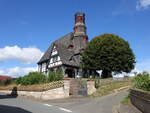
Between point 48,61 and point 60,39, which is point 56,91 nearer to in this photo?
point 48,61

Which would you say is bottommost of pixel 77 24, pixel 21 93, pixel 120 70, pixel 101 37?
pixel 21 93

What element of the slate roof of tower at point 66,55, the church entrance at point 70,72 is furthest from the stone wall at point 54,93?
the church entrance at point 70,72

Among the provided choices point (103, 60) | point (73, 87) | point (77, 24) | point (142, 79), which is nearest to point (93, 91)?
point (73, 87)

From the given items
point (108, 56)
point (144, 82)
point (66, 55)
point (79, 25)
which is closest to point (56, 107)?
point (144, 82)

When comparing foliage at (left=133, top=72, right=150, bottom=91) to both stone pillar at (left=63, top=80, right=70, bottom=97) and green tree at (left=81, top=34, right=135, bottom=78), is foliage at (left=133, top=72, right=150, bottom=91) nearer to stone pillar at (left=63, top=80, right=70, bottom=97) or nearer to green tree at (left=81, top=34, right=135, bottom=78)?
stone pillar at (left=63, top=80, right=70, bottom=97)

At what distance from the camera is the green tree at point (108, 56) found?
161 ft

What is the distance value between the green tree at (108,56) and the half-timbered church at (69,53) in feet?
14.2

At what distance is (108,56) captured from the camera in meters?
49.4

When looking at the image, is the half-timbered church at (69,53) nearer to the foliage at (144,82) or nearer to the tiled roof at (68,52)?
the tiled roof at (68,52)

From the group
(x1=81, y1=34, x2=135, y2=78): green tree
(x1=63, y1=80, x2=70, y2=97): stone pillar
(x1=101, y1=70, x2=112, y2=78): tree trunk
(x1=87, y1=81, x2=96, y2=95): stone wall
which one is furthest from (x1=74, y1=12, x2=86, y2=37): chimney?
(x1=63, y1=80, x2=70, y2=97): stone pillar

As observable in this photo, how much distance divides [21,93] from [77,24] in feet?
120

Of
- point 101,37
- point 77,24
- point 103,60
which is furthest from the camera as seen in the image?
point 77,24

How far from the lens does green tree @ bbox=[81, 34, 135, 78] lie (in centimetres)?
4906

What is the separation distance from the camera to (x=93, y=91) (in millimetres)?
31672
